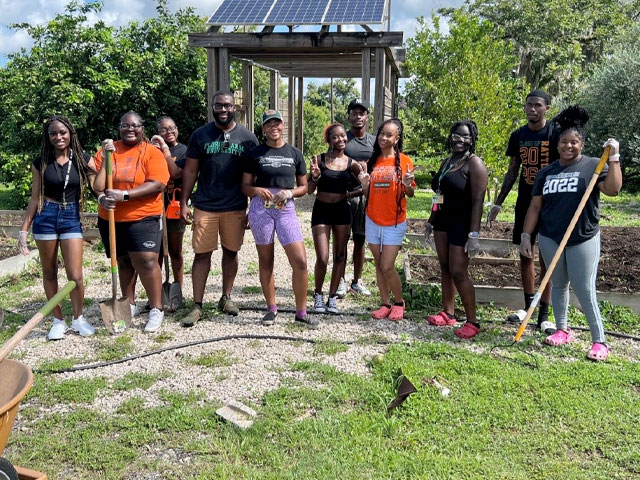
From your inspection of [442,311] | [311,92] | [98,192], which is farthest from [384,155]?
[311,92]

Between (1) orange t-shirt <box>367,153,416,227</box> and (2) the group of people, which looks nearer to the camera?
(2) the group of people

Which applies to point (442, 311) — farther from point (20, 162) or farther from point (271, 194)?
point (20, 162)

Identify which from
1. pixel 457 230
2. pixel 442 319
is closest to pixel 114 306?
pixel 442 319

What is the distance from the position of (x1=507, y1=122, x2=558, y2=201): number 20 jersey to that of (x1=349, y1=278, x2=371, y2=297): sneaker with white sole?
1985 millimetres

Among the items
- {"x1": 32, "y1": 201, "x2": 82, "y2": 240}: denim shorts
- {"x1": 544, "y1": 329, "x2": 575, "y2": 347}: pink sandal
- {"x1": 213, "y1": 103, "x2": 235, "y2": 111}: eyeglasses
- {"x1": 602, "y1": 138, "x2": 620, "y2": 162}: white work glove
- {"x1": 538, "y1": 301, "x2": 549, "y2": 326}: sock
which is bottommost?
{"x1": 544, "y1": 329, "x2": 575, "y2": 347}: pink sandal

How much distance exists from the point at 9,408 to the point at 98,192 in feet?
9.57

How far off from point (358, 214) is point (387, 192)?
819mm

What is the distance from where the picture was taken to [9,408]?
223 centimetres

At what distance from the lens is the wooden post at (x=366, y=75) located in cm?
974

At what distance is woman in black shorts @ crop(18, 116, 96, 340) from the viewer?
189 inches

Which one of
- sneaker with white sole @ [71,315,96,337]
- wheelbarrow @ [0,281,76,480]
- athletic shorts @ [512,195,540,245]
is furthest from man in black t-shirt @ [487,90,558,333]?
wheelbarrow @ [0,281,76,480]

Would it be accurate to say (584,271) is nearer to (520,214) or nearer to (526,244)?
(526,244)

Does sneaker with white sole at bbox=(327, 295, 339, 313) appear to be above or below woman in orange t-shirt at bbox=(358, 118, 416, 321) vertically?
below

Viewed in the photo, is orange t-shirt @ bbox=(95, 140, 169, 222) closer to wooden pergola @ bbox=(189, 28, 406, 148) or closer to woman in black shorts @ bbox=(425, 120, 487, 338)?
woman in black shorts @ bbox=(425, 120, 487, 338)
